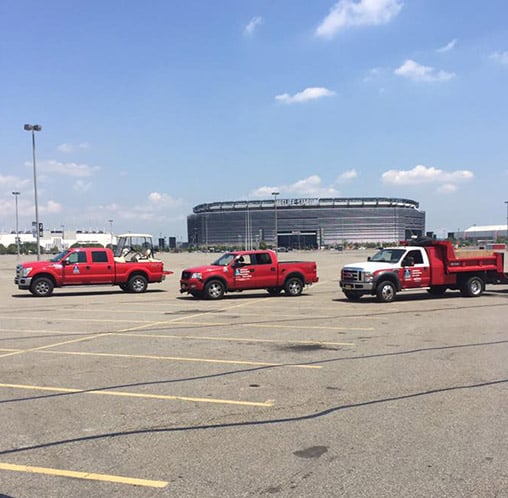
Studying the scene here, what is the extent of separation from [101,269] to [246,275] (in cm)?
639

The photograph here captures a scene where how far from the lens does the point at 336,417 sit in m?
6.05

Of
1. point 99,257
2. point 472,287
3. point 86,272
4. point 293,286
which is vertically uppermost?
point 99,257

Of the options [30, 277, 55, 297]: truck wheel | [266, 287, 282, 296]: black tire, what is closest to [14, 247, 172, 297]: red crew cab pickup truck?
[30, 277, 55, 297]: truck wheel

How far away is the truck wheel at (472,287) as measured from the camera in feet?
65.6

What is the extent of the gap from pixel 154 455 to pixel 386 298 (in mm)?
14422

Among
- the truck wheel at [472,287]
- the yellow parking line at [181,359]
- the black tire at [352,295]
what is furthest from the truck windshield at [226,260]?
the yellow parking line at [181,359]

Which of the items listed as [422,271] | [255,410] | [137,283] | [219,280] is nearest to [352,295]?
[422,271]

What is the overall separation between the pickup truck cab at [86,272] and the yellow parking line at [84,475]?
733 inches

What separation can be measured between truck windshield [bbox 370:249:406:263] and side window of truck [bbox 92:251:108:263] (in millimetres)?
10870

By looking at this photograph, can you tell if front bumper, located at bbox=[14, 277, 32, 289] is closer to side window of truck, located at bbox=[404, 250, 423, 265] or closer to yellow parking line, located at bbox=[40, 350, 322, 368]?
yellow parking line, located at bbox=[40, 350, 322, 368]

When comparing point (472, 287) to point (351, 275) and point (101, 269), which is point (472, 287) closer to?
point (351, 275)

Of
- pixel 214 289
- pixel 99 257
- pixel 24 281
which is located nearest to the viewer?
pixel 214 289

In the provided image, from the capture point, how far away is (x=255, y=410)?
635cm

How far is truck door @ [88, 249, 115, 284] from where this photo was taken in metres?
22.9
